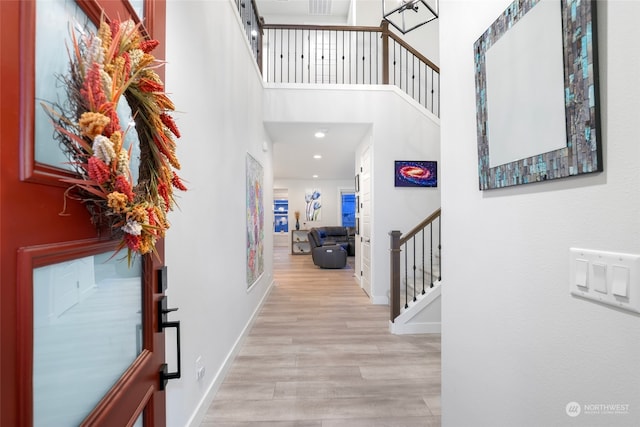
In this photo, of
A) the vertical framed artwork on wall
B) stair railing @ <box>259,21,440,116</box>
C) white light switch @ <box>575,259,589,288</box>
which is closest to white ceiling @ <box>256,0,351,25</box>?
stair railing @ <box>259,21,440,116</box>

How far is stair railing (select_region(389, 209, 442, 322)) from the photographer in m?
3.38

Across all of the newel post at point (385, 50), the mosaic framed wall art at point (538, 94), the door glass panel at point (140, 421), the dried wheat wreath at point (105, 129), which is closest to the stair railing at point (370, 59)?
the newel post at point (385, 50)

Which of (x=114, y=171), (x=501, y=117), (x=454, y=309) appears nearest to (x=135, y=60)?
(x=114, y=171)

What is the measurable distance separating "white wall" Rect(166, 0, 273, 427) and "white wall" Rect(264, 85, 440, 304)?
1349mm

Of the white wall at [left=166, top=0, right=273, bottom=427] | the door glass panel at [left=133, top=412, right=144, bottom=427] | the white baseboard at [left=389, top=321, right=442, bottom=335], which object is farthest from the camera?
the white baseboard at [left=389, top=321, right=442, bottom=335]

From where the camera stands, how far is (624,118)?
660 millimetres

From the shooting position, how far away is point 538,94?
2.90 feet

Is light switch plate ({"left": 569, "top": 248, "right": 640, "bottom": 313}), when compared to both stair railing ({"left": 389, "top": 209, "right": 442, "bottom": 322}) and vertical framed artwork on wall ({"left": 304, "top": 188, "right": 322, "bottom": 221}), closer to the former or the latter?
stair railing ({"left": 389, "top": 209, "right": 442, "bottom": 322})

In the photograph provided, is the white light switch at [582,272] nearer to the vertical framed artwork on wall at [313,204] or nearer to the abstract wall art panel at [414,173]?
the abstract wall art panel at [414,173]

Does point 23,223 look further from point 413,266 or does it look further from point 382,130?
point 382,130

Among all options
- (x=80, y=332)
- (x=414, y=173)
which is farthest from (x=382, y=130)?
(x=80, y=332)

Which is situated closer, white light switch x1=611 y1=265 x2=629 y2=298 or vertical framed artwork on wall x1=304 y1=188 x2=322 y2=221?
white light switch x1=611 y1=265 x2=629 y2=298

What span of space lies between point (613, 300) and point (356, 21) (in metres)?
6.88

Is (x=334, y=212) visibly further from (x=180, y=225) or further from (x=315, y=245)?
(x=180, y=225)
